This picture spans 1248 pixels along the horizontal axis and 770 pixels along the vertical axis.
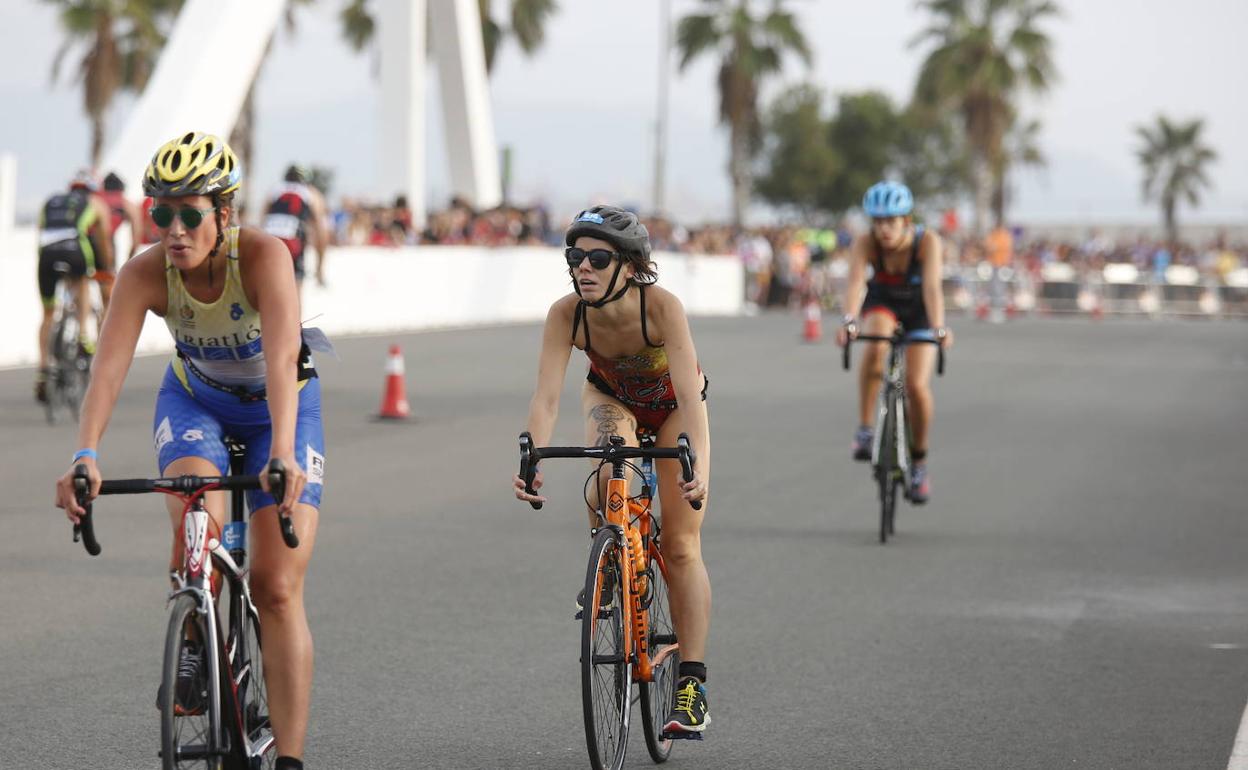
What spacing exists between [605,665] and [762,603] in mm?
3374

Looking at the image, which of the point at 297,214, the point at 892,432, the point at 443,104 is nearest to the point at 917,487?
the point at 892,432

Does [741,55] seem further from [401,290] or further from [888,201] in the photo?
[888,201]

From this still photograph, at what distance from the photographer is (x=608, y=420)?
638 centimetres

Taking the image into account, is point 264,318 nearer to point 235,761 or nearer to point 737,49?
point 235,761

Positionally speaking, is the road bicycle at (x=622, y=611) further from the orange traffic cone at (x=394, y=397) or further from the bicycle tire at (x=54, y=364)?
the orange traffic cone at (x=394, y=397)

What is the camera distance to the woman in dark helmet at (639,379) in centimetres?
595

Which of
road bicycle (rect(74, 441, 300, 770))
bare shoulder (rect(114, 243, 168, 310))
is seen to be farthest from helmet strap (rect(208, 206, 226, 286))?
road bicycle (rect(74, 441, 300, 770))

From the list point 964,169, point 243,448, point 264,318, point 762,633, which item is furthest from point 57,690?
point 964,169

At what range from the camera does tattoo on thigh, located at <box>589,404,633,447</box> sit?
20.8 feet

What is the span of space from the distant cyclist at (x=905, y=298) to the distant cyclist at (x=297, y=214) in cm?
733

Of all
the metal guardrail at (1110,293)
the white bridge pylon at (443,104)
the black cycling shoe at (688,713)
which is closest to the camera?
the black cycling shoe at (688,713)

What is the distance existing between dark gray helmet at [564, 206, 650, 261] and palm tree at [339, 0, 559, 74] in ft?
183

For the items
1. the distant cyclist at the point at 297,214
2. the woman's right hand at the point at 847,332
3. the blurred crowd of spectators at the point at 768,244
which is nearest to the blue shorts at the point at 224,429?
the woman's right hand at the point at 847,332

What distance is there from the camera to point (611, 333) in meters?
6.17
